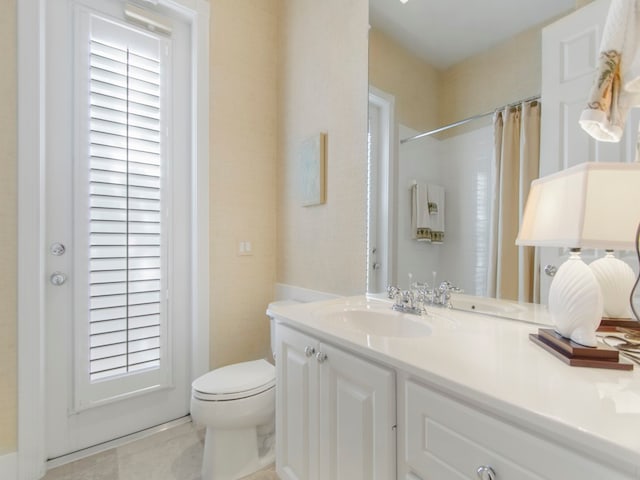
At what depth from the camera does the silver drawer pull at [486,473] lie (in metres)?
0.55

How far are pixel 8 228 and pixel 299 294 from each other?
4.76ft

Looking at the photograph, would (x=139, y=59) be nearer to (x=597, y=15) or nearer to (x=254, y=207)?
(x=254, y=207)

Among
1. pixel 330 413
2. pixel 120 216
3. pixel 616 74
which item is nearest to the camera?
pixel 616 74

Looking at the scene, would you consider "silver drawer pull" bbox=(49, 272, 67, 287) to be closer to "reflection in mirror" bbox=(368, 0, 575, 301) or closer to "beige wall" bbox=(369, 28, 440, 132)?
"reflection in mirror" bbox=(368, 0, 575, 301)

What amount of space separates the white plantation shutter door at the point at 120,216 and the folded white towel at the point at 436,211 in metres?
1.49

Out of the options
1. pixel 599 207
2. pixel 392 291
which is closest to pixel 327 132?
pixel 392 291

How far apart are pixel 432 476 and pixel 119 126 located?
2.04 meters

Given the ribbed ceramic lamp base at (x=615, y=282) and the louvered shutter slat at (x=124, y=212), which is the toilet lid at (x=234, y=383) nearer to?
the louvered shutter slat at (x=124, y=212)

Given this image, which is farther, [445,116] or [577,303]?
[445,116]


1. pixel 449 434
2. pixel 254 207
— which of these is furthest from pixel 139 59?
pixel 449 434

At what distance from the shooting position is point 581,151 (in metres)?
0.94

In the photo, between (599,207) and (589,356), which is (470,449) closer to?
(589,356)

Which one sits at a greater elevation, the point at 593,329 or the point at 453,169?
the point at 453,169

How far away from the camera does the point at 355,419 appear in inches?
33.4
